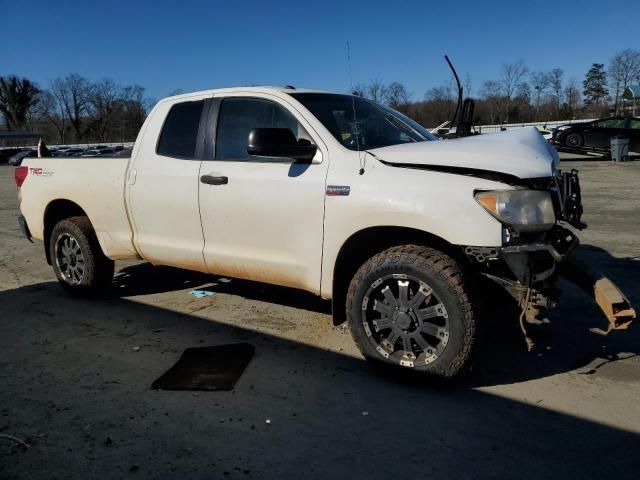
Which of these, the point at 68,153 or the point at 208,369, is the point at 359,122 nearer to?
the point at 208,369

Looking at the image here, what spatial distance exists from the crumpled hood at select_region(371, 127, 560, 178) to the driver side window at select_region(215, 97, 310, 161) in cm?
88

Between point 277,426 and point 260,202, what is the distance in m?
1.60

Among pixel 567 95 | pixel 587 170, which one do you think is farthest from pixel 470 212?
pixel 567 95

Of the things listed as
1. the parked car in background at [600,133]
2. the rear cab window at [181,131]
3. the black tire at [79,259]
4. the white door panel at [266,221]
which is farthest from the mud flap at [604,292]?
the parked car in background at [600,133]

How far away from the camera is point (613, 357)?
3.79 meters

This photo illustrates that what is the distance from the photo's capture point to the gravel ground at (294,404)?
2.62 metres

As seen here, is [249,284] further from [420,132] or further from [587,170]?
[587,170]

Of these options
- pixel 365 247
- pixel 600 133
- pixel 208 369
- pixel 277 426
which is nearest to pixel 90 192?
pixel 208 369

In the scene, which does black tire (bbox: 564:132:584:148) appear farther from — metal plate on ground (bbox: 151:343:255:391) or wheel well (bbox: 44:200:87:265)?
metal plate on ground (bbox: 151:343:255:391)

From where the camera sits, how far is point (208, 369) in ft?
12.1

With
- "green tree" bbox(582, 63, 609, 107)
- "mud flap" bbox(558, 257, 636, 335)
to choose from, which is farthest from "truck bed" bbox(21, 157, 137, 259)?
"green tree" bbox(582, 63, 609, 107)

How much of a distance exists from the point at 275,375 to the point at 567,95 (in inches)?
3194

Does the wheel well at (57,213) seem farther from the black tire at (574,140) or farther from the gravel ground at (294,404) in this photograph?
the black tire at (574,140)

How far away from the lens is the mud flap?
3.08 m
